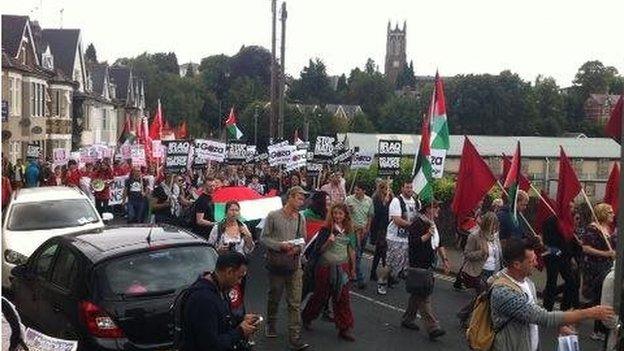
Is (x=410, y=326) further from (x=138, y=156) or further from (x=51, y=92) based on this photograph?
(x=51, y=92)

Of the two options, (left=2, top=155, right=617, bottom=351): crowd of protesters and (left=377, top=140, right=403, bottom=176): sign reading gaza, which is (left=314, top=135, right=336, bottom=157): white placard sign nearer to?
(left=377, top=140, right=403, bottom=176): sign reading gaza

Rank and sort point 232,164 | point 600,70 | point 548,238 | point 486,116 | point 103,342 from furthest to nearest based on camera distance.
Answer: point 600,70, point 486,116, point 232,164, point 548,238, point 103,342

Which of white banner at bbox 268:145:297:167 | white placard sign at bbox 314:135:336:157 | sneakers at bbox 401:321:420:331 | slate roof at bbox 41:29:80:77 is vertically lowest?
sneakers at bbox 401:321:420:331

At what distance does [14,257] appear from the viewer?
1108 centimetres

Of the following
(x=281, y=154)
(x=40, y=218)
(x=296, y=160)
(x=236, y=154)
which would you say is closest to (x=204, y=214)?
(x=40, y=218)

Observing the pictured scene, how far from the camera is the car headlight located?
11.0 meters

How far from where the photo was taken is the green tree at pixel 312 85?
134 m

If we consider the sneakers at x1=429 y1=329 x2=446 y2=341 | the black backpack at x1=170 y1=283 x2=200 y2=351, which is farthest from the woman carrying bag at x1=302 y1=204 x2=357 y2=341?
the black backpack at x1=170 y1=283 x2=200 y2=351

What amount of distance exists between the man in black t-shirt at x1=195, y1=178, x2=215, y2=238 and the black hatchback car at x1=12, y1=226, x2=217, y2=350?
4.25 metres

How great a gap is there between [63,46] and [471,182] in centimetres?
4963

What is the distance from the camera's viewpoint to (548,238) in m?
10.6

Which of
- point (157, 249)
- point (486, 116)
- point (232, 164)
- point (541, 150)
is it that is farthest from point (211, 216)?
point (486, 116)

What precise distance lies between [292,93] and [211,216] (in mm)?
123008

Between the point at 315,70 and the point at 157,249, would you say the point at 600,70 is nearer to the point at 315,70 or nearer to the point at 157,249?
the point at 315,70
